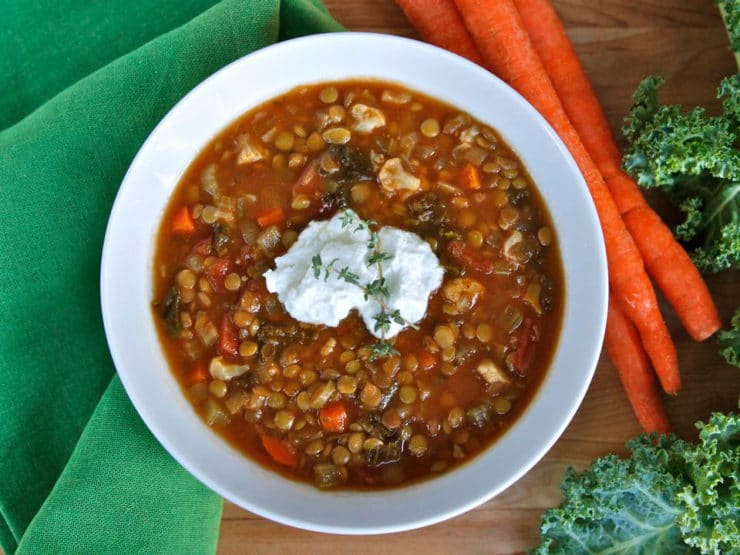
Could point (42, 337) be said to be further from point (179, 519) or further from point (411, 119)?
point (411, 119)

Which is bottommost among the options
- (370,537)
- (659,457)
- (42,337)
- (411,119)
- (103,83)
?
(370,537)

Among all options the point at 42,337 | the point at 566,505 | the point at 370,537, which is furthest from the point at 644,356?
the point at 42,337

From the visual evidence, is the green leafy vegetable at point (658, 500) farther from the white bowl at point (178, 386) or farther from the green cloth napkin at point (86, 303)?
the green cloth napkin at point (86, 303)

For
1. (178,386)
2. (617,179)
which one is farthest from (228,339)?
(617,179)

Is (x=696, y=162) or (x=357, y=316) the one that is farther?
(x=696, y=162)

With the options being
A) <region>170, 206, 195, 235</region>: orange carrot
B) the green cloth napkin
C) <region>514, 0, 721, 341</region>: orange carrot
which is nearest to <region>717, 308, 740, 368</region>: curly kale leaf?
<region>514, 0, 721, 341</region>: orange carrot

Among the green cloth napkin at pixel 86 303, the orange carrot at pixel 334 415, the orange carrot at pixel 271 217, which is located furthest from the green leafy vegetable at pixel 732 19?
the orange carrot at pixel 334 415

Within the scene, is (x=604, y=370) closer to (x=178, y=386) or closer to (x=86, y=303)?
(x=178, y=386)
